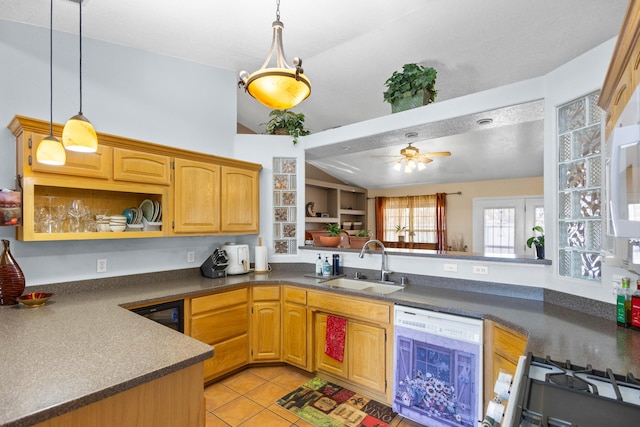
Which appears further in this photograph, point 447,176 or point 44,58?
point 447,176

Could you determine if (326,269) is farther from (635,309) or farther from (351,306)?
(635,309)

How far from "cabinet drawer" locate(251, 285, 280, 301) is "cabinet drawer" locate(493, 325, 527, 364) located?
178 cm

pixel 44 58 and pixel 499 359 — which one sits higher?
pixel 44 58

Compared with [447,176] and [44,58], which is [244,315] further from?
[447,176]

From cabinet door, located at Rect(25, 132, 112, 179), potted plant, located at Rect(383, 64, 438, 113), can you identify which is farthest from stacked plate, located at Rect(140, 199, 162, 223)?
Answer: potted plant, located at Rect(383, 64, 438, 113)

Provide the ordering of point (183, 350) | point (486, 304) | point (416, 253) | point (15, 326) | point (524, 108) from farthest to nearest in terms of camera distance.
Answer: point (416, 253), point (524, 108), point (486, 304), point (15, 326), point (183, 350)

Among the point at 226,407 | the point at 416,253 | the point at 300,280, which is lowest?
the point at 226,407

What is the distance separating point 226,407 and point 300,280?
44.1 inches

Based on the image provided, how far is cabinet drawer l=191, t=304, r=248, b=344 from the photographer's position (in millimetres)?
2473

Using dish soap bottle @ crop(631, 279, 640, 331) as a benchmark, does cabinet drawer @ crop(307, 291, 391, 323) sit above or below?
below

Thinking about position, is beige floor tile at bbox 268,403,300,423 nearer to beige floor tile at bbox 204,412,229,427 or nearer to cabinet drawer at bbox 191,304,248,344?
beige floor tile at bbox 204,412,229,427

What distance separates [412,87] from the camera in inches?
108

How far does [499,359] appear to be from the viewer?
176cm

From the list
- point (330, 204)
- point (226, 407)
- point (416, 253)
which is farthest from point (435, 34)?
point (330, 204)
